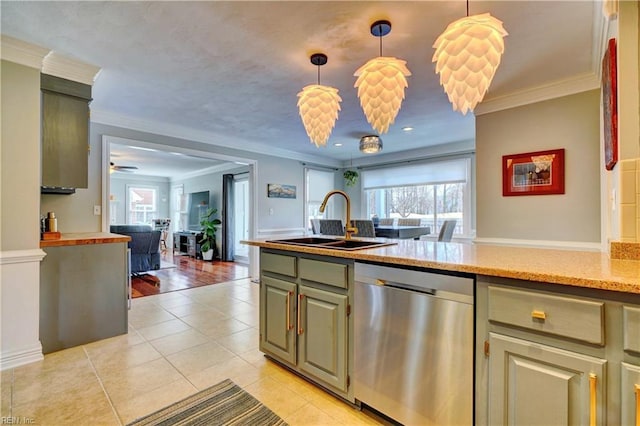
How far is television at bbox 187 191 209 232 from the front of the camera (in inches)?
317


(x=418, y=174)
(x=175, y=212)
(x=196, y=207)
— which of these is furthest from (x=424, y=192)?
(x=175, y=212)

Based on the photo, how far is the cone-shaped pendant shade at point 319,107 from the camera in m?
2.20

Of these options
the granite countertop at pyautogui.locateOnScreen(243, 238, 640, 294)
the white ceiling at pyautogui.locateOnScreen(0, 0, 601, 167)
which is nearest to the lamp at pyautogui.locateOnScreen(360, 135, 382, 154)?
the white ceiling at pyautogui.locateOnScreen(0, 0, 601, 167)

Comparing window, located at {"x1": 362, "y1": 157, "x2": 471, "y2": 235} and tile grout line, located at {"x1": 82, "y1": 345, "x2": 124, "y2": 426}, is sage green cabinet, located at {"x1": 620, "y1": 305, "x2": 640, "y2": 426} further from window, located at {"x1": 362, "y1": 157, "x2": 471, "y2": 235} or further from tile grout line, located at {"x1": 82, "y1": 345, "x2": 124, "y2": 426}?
window, located at {"x1": 362, "y1": 157, "x2": 471, "y2": 235}

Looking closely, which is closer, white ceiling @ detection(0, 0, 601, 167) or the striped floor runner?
the striped floor runner

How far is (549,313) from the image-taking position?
107 cm

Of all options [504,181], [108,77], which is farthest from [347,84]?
[108,77]

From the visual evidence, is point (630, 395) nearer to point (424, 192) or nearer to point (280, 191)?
point (424, 192)

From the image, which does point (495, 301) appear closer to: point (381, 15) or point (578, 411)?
point (578, 411)

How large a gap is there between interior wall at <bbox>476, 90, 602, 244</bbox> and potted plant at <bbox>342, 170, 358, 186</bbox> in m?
3.27

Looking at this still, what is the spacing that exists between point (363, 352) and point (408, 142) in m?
4.33

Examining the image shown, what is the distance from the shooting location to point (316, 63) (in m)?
2.45

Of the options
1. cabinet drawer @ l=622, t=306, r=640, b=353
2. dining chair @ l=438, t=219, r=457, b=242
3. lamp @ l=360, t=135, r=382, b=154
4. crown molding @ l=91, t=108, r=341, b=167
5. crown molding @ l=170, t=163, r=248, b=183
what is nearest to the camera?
cabinet drawer @ l=622, t=306, r=640, b=353

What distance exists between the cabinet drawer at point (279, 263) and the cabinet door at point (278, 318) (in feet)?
0.24
